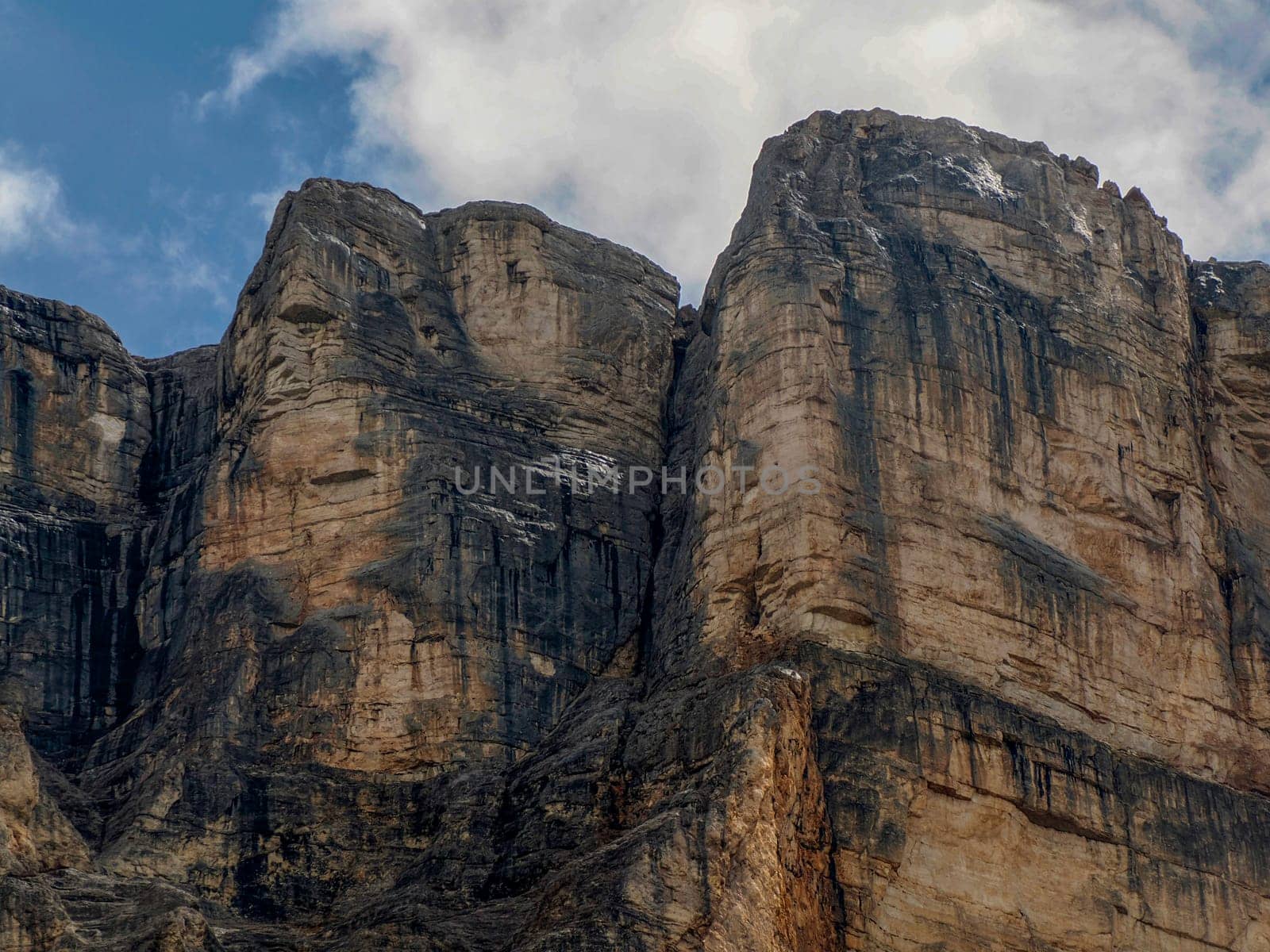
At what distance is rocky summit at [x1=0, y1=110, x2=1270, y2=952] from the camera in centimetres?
7744

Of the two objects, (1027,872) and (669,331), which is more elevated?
(669,331)

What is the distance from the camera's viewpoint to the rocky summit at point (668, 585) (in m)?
77.4

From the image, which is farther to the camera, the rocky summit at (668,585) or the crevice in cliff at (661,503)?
the crevice in cliff at (661,503)

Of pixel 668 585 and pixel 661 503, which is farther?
pixel 661 503

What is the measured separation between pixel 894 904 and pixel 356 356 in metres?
25.3

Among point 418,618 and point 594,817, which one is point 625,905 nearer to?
point 594,817

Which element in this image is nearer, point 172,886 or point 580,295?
point 172,886

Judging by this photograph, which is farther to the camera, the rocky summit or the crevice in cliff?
the crevice in cliff

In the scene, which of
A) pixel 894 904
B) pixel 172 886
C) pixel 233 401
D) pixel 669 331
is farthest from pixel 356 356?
pixel 894 904

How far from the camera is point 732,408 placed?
87.1 metres

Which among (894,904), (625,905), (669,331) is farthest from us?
(669,331)

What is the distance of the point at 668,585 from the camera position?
291ft

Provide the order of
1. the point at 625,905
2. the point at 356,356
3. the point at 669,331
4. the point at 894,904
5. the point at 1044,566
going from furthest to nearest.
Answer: the point at 669,331
the point at 356,356
the point at 1044,566
the point at 894,904
the point at 625,905

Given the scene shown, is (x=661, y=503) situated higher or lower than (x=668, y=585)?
higher
